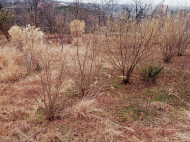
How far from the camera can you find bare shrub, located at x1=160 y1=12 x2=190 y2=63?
16.7 ft

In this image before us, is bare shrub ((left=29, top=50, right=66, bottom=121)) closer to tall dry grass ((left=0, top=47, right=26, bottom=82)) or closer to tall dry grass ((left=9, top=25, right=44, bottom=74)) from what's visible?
tall dry grass ((left=0, top=47, right=26, bottom=82))

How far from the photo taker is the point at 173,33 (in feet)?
16.7

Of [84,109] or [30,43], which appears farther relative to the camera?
[30,43]

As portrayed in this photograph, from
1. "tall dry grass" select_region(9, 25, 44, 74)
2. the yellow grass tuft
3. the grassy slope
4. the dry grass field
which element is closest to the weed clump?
the dry grass field

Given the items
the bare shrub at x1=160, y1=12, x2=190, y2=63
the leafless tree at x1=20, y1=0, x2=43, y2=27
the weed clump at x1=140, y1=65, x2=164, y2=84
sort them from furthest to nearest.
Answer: the leafless tree at x1=20, y1=0, x2=43, y2=27 → the bare shrub at x1=160, y1=12, x2=190, y2=63 → the weed clump at x1=140, y1=65, x2=164, y2=84

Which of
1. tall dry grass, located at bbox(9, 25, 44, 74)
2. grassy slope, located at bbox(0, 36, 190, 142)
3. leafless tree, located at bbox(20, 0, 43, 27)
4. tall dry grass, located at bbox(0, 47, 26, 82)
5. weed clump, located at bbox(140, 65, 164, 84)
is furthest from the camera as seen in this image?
leafless tree, located at bbox(20, 0, 43, 27)

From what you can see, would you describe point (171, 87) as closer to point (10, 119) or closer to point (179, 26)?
point (179, 26)

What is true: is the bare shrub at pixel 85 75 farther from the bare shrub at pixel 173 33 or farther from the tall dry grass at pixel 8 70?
the bare shrub at pixel 173 33

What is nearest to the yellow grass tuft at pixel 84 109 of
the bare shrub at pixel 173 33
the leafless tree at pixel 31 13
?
the bare shrub at pixel 173 33

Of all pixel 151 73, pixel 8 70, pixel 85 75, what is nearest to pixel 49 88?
pixel 85 75

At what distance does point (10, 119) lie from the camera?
246cm

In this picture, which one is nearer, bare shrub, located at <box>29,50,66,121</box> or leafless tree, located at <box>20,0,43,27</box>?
bare shrub, located at <box>29,50,66,121</box>

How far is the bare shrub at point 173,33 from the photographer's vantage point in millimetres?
5098

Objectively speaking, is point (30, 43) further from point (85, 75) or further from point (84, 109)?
point (84, 109)
